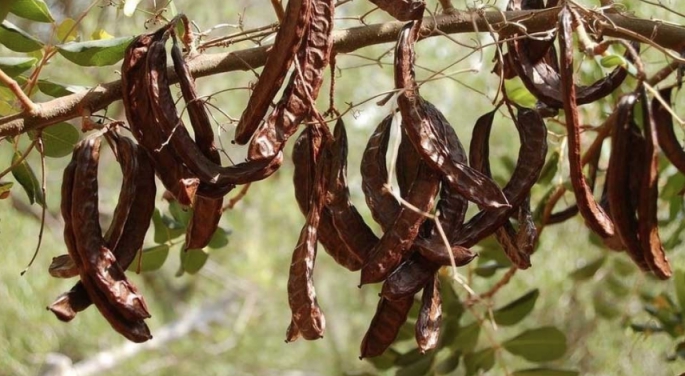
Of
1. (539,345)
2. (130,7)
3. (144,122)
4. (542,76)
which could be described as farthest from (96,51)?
(539,345)

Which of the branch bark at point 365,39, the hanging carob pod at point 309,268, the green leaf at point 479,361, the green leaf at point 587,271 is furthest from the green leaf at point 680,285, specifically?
the hanging carob pod at point 309,268

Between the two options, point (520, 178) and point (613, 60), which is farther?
point (520, 178)

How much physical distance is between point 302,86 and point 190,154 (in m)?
0.14

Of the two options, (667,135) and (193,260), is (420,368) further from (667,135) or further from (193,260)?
(667,135)

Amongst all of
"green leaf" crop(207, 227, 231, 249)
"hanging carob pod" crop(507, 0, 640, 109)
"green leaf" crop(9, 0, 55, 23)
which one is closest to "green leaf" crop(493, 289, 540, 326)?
"green leaf" crop(207, 227, 231, 249)

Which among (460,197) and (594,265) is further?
(594,265)

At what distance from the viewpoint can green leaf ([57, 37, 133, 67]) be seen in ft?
3.98

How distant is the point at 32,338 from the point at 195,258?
3002 millimetres

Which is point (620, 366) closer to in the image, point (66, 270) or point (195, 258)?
point (195, 258)

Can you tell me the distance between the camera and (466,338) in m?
1.70

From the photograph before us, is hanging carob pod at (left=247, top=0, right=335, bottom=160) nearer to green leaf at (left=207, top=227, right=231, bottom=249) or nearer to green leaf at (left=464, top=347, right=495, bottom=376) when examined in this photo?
green leaf at (left=207, top=227, right=231, bottom=249)

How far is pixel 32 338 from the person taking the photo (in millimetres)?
4402

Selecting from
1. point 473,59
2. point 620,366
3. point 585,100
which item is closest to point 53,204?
point 473,59

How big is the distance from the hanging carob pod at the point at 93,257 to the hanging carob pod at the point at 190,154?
78 mm
